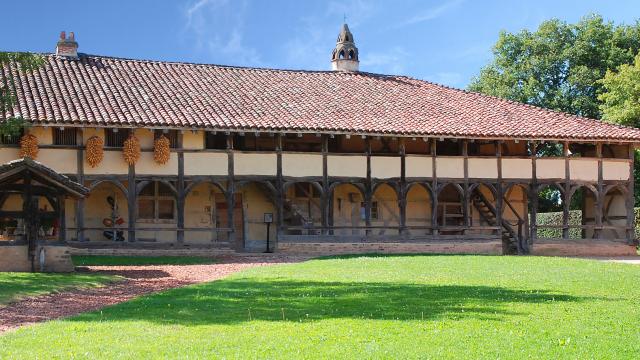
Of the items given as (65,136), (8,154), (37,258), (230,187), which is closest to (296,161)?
(230,187)

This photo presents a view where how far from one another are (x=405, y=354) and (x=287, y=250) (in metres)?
22.1

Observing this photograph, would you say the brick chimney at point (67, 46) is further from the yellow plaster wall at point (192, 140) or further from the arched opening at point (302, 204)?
the arched opening at point (302, 204)

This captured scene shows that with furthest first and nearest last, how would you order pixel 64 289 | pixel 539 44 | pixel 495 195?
pixel 539 44 → pixel 495 195 → pixel 64 289

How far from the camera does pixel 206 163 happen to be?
3109 centimetres

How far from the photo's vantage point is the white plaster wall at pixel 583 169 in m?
35.2

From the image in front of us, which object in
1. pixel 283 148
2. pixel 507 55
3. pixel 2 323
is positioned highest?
pixel 507 55

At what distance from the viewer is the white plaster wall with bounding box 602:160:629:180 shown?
35.4 metres

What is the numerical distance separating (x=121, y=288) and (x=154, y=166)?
12143 mm

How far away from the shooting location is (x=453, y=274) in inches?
795

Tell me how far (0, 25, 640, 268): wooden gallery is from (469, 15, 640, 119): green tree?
1618cm

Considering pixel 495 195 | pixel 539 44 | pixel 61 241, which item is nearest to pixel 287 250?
pixel 495 195

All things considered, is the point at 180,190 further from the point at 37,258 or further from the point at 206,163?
the point at 37,258

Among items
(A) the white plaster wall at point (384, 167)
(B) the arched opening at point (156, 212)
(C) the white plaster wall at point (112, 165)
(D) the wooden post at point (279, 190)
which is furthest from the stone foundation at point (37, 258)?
(A) the white plaster wall at point (384, 167)

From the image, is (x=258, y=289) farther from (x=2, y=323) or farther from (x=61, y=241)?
(x=61, y=241)
